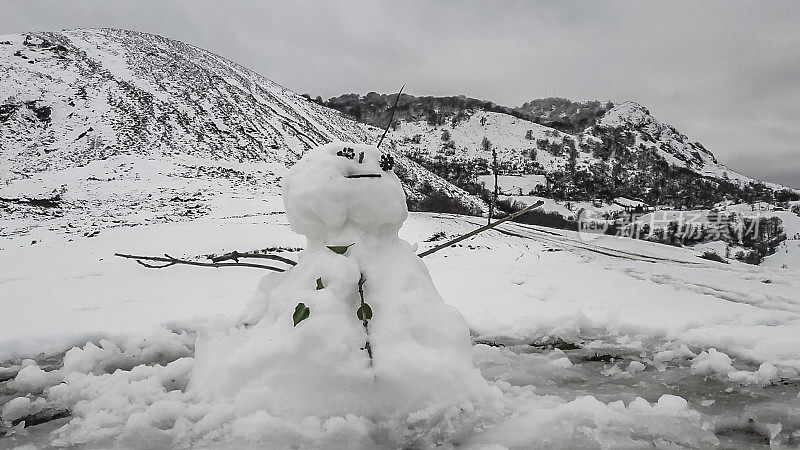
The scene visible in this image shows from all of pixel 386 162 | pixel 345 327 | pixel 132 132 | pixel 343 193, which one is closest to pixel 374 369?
pixel 345 327

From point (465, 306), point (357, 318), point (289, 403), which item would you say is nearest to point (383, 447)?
point (289, 403)

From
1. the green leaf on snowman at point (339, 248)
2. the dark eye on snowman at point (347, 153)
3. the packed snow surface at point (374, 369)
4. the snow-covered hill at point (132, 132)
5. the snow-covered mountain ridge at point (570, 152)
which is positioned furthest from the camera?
the snow-covered mountain ridge at point (570, 152)

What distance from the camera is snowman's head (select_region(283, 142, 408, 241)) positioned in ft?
5.26

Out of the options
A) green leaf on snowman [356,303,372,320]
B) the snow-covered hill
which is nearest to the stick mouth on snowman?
green leaf on snowman [356,303,372,320]

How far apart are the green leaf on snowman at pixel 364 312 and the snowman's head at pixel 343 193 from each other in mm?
317

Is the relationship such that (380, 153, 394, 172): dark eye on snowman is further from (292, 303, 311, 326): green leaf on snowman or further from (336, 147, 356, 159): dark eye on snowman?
(292, 303, 311, 326): green leaf on snowman

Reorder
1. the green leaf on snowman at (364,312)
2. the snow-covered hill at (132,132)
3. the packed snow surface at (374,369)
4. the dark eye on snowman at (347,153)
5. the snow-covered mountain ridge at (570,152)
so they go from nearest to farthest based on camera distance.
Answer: the packed snow surface at (374,369)
the green leaf on snowman at (364,312)
the dark eye on snowman at (347,153)
the snow-covered hill at (132,132)
the snow-covered mountain ridge at (570,152)

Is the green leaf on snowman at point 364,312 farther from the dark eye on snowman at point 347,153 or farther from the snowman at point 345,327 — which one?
the dark eye on snowman at point 347,153

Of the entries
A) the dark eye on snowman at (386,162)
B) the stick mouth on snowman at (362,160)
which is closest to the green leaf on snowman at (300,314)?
the stick mouth on snowman at (362,160)

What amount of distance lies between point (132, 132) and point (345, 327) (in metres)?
27.8

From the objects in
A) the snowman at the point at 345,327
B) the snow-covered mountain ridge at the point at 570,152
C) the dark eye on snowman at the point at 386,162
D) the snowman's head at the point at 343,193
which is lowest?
the snowman at the point at 345,327

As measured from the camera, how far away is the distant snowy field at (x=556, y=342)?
1.41 meters

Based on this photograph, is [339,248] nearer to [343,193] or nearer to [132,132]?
[343,193]

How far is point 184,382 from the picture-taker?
177cm
